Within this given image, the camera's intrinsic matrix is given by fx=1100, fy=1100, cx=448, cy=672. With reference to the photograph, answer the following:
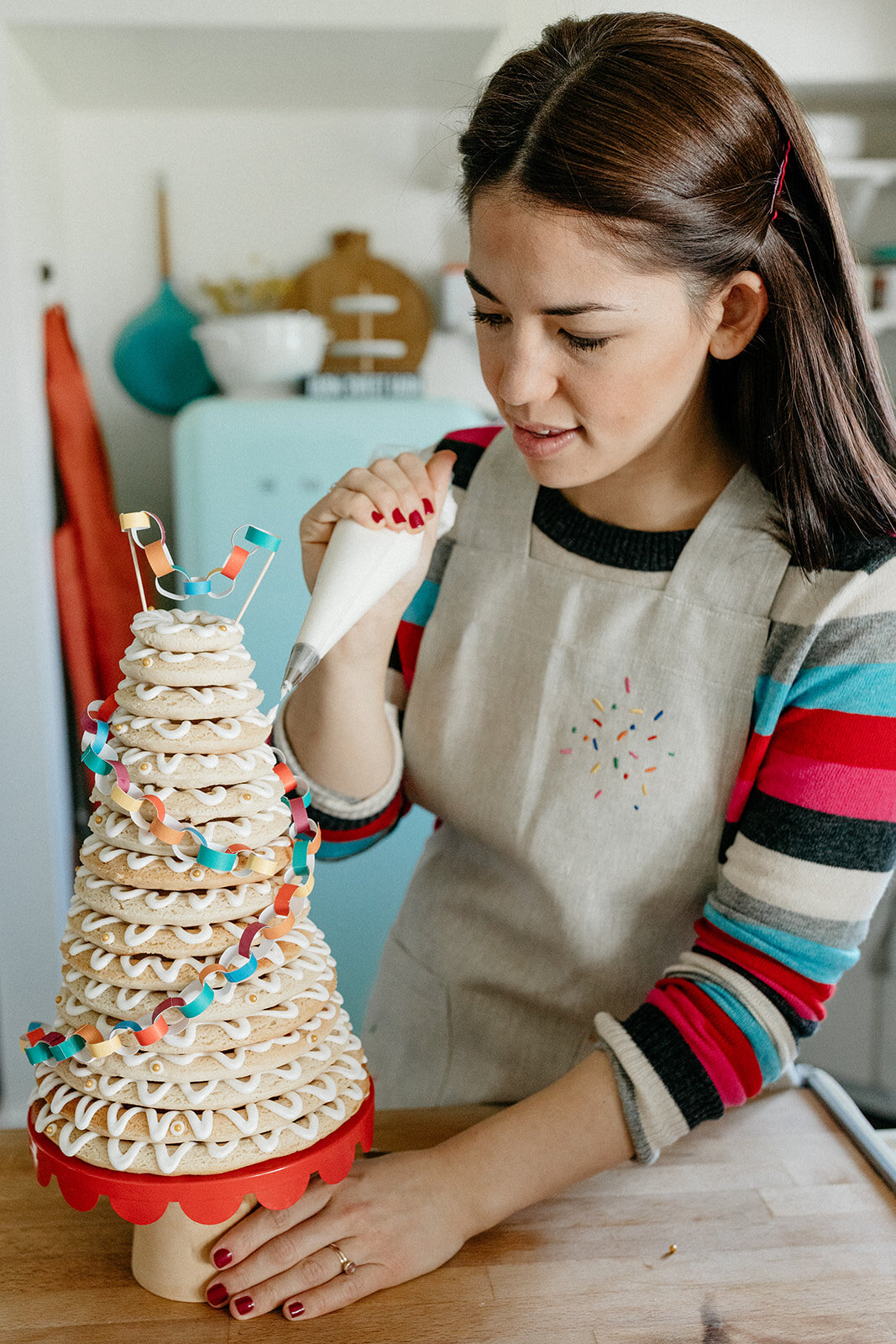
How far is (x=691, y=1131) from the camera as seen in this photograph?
88 cm

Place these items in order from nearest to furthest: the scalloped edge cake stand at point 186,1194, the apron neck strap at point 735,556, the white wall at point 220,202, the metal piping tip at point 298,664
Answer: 1. the scalloped edge cake stand at point 186,1194
2. the metal piping tip at point 298,664
3. the apron neck strap at point 735,556
4. the white wall at point 220,202

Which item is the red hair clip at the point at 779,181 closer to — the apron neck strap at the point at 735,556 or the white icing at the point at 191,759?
the apron neck strap at the point at 735,556

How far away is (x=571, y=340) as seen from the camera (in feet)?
2.64

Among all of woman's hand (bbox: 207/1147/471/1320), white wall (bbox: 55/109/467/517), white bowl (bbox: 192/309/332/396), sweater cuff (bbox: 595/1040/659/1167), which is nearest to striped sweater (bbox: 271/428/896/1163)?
sweater cuff (bbox: 595/1040/659/1167)

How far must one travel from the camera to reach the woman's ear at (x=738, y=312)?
86cm

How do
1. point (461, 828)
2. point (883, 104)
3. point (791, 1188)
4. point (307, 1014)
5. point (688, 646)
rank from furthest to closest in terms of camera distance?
point (883, 104) → point (461, 828) → point (688, 646) → point (791, 1188) → point (307, 1014)

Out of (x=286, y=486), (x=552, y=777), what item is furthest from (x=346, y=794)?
(x=286, y=486)

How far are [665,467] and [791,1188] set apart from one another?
0.60m

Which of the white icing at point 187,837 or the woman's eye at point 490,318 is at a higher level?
the woman's eye at point 490,318

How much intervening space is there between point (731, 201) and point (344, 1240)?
2.53 ft

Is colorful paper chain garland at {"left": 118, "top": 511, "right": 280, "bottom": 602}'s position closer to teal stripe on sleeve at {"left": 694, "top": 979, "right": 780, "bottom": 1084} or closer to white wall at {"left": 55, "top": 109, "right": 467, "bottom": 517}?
teal stripe on sleeve at {"left": 694, "top": 979, "right": 780, "bottom": 1084}

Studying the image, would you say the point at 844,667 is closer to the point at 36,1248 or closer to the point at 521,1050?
the point at 521,1050

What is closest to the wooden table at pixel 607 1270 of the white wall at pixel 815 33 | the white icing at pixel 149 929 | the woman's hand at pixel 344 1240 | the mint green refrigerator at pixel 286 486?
the woman's hand at pixel 344 1240

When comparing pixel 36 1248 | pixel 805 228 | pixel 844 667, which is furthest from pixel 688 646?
pixel 36 1248
